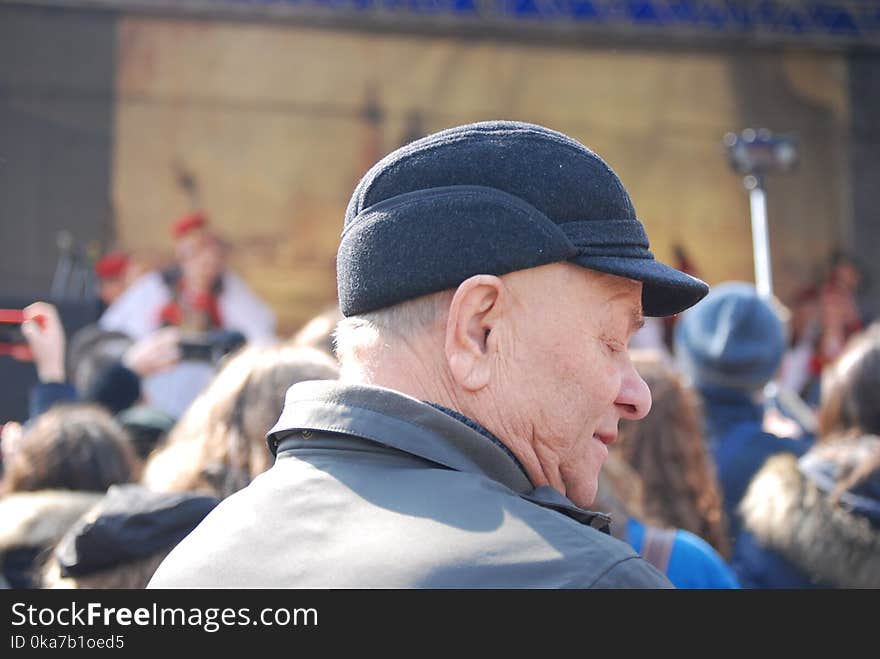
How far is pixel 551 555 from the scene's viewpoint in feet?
3.24

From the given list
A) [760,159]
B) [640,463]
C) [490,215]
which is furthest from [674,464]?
[760,159]

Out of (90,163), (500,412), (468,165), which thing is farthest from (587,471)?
(90,163)

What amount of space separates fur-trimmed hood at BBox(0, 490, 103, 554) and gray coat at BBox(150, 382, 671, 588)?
123cm

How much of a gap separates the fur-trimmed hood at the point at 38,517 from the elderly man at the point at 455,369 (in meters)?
1.26

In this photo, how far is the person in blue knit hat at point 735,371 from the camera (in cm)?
304

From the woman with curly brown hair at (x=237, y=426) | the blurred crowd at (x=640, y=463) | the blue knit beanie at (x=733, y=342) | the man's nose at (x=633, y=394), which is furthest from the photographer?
the blue knit beanie at (x=733, y=342)

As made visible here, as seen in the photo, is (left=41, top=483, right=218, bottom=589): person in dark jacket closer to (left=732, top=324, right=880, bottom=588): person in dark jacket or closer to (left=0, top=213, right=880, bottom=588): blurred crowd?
(left=0, top=213, right=880, bottom=588): blurred crowd

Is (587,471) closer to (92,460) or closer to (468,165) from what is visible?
(468,165)

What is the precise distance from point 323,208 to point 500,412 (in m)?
9.13

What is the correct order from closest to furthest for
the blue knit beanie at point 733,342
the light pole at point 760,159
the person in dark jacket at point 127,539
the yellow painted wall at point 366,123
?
the person in dark jacket at point 127,539 < the blue knit beanie at point 733,342 < the light pole at point 760,159 < the yellow painted wall at point 366,123

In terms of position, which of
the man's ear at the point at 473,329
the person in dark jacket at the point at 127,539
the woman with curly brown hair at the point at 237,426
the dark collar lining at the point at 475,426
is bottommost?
the person in dark jacket at the point at 127,539

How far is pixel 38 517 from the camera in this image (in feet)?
7.74

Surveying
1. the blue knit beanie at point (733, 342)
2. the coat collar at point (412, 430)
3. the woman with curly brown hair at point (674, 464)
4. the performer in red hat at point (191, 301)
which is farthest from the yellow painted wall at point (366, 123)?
the coat collar at point (412, 430)

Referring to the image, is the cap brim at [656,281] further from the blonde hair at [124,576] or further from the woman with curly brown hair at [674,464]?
the woman with curly brown hair at [674,464]
